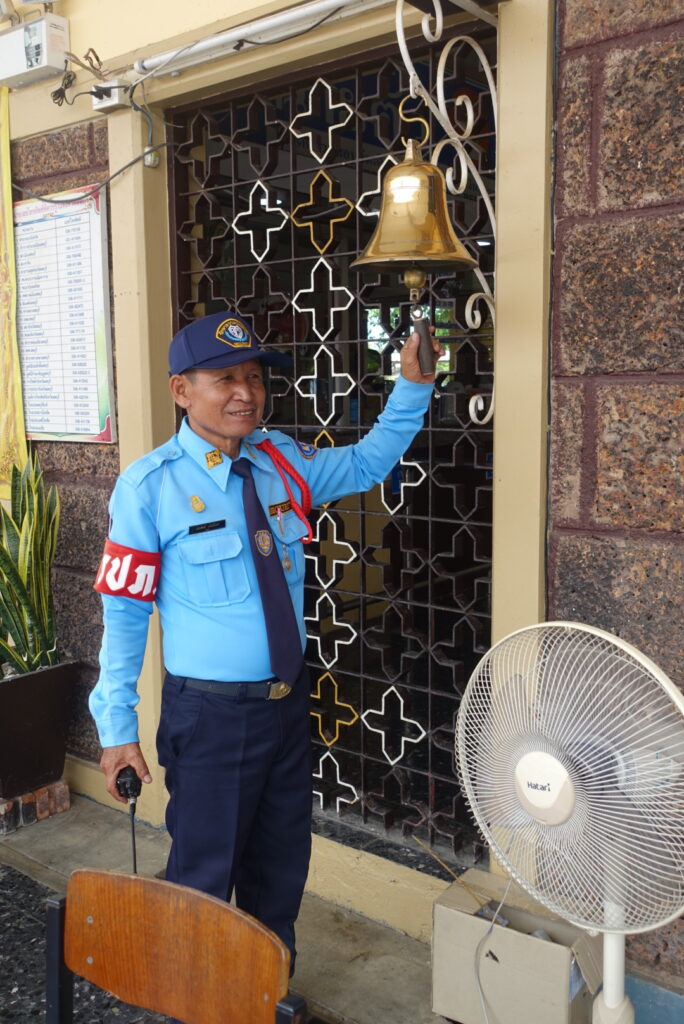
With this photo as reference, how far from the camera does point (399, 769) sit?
360 centimetres

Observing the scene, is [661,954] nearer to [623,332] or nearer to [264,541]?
[264,541]

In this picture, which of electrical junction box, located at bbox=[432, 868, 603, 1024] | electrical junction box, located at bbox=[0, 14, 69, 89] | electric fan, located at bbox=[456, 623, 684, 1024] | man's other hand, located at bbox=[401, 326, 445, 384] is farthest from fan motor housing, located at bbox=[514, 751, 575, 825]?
electrical junction box, located at bbox=[0, 14, 69, 89]

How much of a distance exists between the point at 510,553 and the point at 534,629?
1030 millimetres

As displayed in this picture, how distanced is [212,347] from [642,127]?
4.34 feet

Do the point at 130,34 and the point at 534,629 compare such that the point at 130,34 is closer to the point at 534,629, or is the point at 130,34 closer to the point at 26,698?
the point at 26,698

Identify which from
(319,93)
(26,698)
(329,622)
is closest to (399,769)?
(329,622)

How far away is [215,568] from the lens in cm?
271

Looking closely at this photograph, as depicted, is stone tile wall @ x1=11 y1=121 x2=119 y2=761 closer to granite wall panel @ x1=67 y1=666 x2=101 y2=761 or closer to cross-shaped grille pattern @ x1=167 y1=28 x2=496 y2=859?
granite wall panel @ x1=67 y1=666 x2=101 y2=761

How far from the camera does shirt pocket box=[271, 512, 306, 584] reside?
2869mm

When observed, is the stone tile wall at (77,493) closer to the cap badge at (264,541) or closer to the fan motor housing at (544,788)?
the cap badge at (264,541)

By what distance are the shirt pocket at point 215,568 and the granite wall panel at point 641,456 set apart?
1.05 m

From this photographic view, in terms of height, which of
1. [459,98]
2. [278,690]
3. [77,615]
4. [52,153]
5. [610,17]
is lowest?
[77,615]

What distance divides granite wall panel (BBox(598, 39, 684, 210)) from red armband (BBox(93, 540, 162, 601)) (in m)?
1.64

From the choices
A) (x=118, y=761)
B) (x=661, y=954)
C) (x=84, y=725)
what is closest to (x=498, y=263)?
(x=118, y=761)
